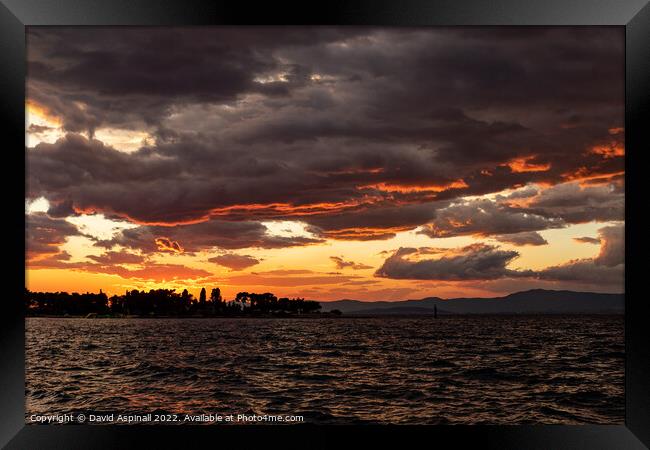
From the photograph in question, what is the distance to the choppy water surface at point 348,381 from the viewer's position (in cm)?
1580

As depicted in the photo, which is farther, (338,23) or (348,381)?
(348,381)

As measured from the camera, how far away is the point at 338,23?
4277mm

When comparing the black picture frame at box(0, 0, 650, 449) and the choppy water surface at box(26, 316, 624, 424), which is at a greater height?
the black picture frame at box(0, 0, 650, 449)

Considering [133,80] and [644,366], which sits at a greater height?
[133,80]

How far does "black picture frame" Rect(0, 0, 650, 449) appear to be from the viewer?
418cm

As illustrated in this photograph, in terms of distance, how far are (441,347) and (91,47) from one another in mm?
33072

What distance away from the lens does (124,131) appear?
47.2 m

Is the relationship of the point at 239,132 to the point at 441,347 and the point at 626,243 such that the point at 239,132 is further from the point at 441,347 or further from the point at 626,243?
the point at 626,243

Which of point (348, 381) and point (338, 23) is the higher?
point (338, 23)

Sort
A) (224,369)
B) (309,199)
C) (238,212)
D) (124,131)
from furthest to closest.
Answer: (309,199) < (238,212) < (124,131) < (224,369)

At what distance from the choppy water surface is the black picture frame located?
8922 mm

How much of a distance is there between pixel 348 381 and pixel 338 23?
1931 centimetres

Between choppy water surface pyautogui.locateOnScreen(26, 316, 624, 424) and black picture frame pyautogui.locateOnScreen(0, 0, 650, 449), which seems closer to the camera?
black picture frame pyautogui.locateOnScreen(0, 0, 650, 449)

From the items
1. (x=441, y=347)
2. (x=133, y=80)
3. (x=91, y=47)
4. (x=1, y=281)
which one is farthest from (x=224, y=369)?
(x=133, y=80)
